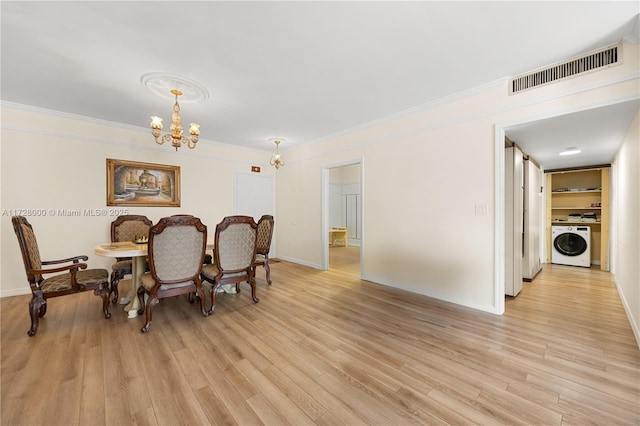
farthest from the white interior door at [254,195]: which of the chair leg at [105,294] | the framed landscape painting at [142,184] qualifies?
the chair leg at [105,294]

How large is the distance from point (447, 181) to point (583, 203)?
16.2 feet

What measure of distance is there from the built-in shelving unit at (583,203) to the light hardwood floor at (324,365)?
308cm

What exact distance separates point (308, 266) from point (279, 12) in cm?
442

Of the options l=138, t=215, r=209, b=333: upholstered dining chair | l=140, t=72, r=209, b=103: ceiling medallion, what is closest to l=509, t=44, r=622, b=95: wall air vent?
l=140, t=72, r=209, b=103: ceiling medallion

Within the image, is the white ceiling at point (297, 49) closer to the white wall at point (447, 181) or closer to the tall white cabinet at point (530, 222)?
the white wall at point (447, 181)

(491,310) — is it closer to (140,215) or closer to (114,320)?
(114,320)

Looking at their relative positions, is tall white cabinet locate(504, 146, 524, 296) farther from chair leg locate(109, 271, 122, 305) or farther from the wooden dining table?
chair leg locate(109, 271, 122, 305)

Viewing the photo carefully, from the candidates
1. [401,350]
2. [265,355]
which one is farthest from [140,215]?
[401,350]

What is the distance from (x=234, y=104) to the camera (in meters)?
3.50

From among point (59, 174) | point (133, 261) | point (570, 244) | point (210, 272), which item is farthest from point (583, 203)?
point (59, 174)

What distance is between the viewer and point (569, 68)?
2400 millimetres

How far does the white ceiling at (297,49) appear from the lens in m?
1.88

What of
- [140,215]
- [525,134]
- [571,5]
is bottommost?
[140,215]

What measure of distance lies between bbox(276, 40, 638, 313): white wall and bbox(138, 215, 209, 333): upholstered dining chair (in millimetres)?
2620
